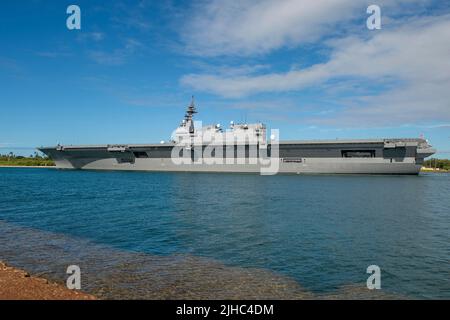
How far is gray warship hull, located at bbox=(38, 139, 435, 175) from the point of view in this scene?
47.6m

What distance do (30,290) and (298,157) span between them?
4851cm

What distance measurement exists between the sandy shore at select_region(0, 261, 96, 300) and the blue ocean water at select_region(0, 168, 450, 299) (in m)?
4.03

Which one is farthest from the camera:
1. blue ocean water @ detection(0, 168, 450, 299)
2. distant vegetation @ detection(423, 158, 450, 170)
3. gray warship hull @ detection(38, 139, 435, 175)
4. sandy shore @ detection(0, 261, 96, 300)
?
distant vegetation @ detection(423, 158, 450, 170)

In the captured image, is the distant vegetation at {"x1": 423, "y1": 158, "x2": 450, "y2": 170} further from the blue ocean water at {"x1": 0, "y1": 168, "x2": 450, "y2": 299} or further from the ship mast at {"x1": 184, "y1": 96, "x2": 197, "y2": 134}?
the blue ocean water at {"x1": 0, "y1": 168, "x2": 450, "y2": 299}

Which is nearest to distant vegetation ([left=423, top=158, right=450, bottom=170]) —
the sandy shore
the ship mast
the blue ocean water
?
the ship mast

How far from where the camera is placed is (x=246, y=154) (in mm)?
56000

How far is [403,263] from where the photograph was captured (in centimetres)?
1059

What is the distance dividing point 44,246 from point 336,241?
1015 centimetres

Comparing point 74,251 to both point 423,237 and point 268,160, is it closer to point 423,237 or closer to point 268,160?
point 423,237

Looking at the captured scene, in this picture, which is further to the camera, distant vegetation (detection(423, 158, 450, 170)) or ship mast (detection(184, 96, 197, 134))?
distant vegetation (detection(423, 158, 450, 170))

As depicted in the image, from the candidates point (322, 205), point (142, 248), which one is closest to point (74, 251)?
point (142, 248)

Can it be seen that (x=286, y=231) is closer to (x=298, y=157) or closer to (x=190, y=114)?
(x=298, y=157)

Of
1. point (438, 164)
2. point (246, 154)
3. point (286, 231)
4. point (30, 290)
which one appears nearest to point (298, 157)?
point (246, 154)

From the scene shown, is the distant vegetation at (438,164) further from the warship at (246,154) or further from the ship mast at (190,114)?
the ship mast at (190,114)
